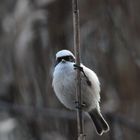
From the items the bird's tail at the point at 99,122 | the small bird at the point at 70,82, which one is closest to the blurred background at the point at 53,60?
the bird's tail at the point at 99,122

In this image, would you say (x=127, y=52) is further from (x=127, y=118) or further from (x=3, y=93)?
(x=3, y=93)

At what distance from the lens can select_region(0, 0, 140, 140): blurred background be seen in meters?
3.36

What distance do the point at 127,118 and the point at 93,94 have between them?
58cm

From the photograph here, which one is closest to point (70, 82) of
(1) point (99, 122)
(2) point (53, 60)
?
(1) point (99, 122)

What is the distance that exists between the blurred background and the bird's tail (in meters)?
0.23

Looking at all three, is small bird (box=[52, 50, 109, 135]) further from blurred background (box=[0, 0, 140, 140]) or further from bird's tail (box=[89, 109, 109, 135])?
blurred background (box=[0, 0, 140, 140])

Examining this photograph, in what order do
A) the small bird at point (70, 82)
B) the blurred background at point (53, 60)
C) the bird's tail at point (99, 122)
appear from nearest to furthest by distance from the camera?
1. the small bird at point (70, 82)
2. the bird's tail at point (99, 122)
3. the blurred background at point (53, 60)

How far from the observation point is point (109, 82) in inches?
136

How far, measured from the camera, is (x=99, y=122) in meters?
3.05

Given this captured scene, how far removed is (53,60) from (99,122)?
673 millimetres

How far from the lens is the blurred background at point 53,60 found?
3359mm

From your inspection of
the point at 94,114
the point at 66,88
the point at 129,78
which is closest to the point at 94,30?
the point at 129,78

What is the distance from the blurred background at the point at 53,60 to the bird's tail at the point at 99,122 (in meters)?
0.23

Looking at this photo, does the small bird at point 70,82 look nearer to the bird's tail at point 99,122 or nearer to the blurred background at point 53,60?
the bird's tail at point 99,122
